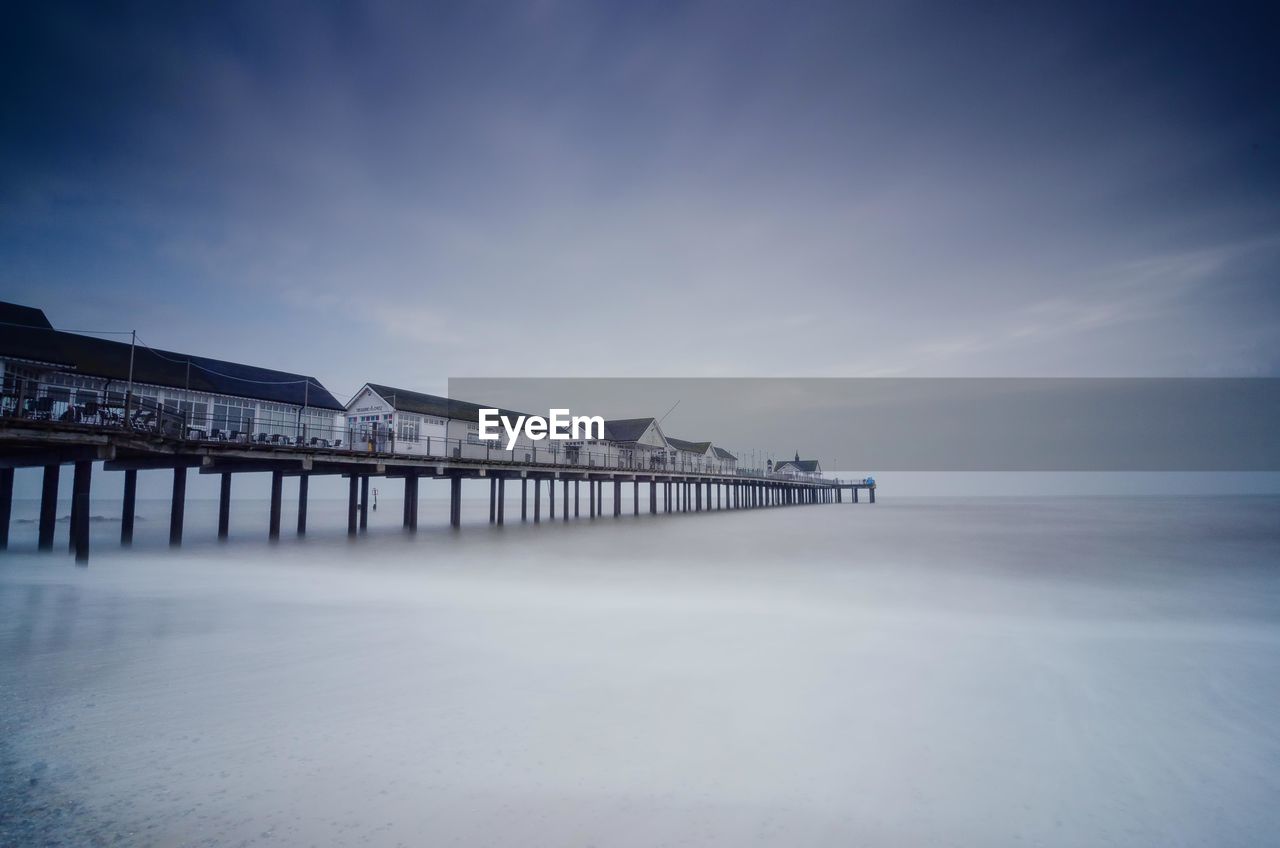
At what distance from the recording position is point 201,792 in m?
4.34

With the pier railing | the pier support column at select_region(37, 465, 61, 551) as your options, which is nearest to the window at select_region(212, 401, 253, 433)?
the pier railing

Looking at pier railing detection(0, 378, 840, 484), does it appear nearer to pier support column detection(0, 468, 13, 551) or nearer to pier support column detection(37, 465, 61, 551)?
pier support column detection(37, 465, 61, 551)

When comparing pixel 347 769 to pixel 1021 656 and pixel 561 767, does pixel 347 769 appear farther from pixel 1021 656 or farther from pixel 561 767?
pixel 1021 656

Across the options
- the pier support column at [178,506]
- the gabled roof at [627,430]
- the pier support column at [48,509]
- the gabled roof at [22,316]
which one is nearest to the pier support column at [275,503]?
the pier support column at [178,506]

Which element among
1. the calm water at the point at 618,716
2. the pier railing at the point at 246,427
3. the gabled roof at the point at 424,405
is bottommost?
the calm water at the point at 618,716

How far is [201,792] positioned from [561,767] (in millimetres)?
2491

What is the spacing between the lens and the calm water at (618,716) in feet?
13.9

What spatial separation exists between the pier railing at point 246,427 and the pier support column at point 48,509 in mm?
→ 1893

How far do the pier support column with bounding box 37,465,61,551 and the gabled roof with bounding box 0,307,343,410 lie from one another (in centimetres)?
327

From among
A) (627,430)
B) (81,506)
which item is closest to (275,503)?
(81,506)

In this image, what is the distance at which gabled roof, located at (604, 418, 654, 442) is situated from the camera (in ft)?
154

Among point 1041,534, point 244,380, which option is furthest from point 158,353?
point 1041,534

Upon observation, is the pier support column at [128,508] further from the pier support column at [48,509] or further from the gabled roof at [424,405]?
the gabled roof at [424,405]

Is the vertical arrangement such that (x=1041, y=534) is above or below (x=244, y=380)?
below
